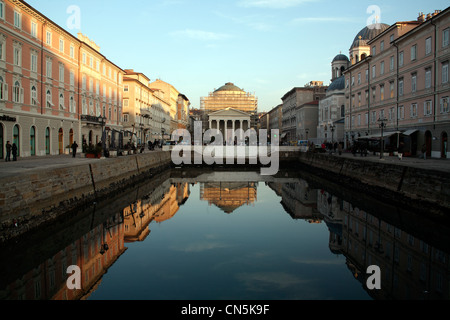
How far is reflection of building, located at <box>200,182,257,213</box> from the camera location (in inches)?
822

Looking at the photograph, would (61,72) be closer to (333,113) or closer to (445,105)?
(445,105)

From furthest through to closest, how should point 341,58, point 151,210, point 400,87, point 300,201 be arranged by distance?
point 341,58 < point 400,87 < point 300,201 < point 151,210

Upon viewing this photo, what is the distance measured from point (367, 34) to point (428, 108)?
1698 inches

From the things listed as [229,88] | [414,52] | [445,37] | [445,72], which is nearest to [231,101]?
[229,88]

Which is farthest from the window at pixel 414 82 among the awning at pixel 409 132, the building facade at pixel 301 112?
the building facade at pixel 301 112

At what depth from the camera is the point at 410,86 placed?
34.0m

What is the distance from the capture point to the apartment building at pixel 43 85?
81.1ft

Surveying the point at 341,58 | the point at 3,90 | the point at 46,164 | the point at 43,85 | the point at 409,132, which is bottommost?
the point at 46,164

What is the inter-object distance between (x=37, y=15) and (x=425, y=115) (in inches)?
1227

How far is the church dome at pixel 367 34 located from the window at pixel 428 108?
40918 mm

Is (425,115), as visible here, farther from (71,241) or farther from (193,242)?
(71,241)

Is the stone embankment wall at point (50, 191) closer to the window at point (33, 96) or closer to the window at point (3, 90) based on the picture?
the window at point (3, 90)

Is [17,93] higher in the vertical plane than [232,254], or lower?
higher

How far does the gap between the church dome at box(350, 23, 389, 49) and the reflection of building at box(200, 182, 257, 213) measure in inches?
1957
